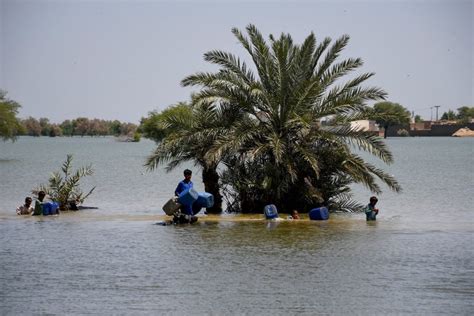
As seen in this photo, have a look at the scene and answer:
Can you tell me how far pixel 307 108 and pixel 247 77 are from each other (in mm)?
1849

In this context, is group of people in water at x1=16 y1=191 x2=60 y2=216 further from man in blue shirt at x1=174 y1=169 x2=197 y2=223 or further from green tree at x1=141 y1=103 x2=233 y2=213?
man in blue shirt at x1=174 y1=169 x2=197 y2=223

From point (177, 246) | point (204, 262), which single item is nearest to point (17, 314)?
point (204, 262)

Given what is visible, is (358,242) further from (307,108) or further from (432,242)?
(307,108)

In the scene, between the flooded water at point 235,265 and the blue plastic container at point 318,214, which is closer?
the flooded water at point 235,265

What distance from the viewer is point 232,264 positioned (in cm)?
1855

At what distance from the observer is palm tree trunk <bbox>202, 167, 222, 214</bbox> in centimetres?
2667

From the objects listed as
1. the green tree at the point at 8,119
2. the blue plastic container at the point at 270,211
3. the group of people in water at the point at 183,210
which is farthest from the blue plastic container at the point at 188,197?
the green tree at the point at 8,119

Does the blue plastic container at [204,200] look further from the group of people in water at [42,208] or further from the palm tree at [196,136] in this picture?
the group of people in water at [42,208]

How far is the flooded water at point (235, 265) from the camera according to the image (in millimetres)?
15031

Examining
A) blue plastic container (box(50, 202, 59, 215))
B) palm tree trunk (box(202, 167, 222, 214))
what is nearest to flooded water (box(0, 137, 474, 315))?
blue plastic container (box(50, 202, 59, 215))

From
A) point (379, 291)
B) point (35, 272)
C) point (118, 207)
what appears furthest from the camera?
point (118, 207)

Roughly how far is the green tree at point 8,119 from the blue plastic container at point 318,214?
225 ft

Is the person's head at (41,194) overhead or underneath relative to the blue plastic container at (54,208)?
overhead

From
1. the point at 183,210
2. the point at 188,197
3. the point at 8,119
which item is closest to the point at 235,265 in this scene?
the point at 188,197
